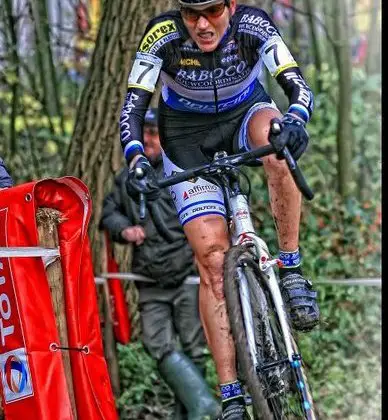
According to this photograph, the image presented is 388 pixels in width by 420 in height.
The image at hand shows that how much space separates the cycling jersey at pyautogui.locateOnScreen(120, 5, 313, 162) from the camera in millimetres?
5734

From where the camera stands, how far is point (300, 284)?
6.04 metres

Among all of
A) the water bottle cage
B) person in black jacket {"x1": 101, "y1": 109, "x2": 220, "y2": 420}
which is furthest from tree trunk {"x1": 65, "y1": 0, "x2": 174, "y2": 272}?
the water bottle cage

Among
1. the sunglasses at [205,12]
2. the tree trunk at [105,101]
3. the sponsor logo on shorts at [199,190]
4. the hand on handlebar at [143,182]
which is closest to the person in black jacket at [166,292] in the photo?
the tree trunk at [105,101]

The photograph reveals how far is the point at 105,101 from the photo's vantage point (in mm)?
8922

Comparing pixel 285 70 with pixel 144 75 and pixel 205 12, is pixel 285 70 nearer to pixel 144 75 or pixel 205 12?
pixel 205 12

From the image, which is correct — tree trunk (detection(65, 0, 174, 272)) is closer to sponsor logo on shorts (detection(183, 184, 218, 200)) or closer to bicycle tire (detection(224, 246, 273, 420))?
sponsor logo on shorts (detection(183, 184, 218, 200))

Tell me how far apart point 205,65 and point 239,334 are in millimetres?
1379

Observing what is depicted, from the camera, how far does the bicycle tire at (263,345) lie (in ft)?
17.9

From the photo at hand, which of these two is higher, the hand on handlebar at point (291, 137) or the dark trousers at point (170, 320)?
the hand on handlebar at point (291, 137)

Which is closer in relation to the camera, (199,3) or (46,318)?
(199,3)

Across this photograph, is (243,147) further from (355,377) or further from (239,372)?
(355,377)

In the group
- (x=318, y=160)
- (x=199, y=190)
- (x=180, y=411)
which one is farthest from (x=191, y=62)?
(x=318, y=160)

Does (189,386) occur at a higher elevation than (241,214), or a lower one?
lower

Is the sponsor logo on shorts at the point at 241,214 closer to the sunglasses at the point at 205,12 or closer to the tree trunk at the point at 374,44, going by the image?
the sunglasses at the point at 205,12
